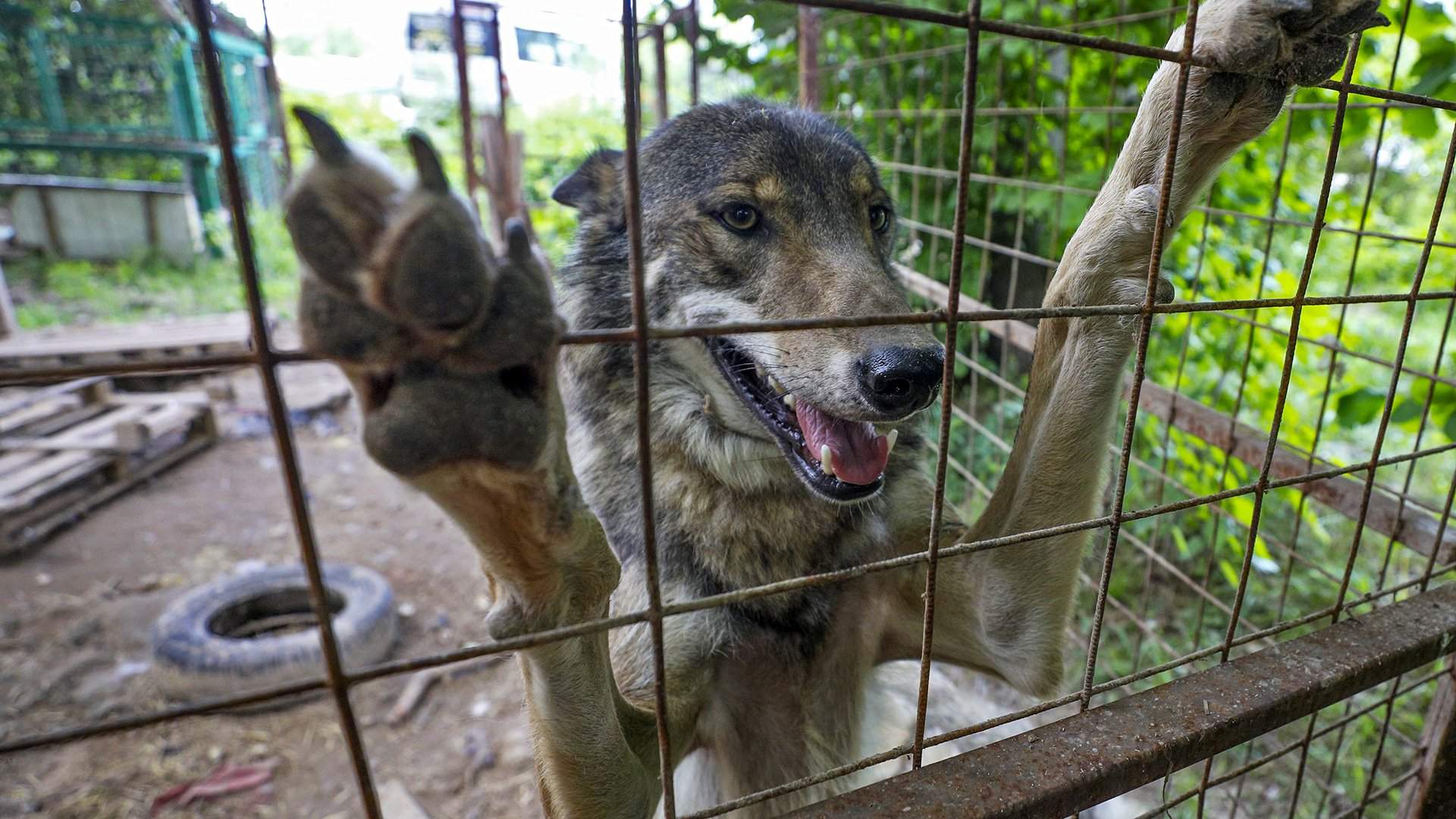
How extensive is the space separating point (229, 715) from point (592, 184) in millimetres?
3429

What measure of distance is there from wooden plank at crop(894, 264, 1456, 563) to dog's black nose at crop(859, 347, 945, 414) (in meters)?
0.46

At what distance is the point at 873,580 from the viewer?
1982 mm

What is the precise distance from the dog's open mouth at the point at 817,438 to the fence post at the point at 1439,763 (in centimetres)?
140

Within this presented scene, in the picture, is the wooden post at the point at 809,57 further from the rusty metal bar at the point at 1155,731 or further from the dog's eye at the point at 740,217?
the rusty metal bar at the point at 1155,731

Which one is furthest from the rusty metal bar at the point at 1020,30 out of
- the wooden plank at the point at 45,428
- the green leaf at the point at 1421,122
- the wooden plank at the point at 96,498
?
the wooden plank at the point at 45,428

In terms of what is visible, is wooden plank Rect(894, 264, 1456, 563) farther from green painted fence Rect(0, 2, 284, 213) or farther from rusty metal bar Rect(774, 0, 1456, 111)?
green painted fence Rect(0, 2, 284, 213)

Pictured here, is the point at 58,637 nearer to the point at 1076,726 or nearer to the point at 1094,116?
the point at 1076,726

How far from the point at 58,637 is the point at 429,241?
536 centimetres

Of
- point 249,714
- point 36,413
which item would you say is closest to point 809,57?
point 249,714

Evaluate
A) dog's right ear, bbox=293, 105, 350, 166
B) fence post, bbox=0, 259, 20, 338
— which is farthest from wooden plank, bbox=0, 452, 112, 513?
dog's right ear, bbox=293, 105, 350, 166

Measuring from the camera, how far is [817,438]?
164 centimetres

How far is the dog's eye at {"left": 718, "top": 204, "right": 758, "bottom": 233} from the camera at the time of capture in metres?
1.89

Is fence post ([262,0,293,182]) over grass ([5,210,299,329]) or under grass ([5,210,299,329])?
over

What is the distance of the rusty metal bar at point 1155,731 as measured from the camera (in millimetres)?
1081
